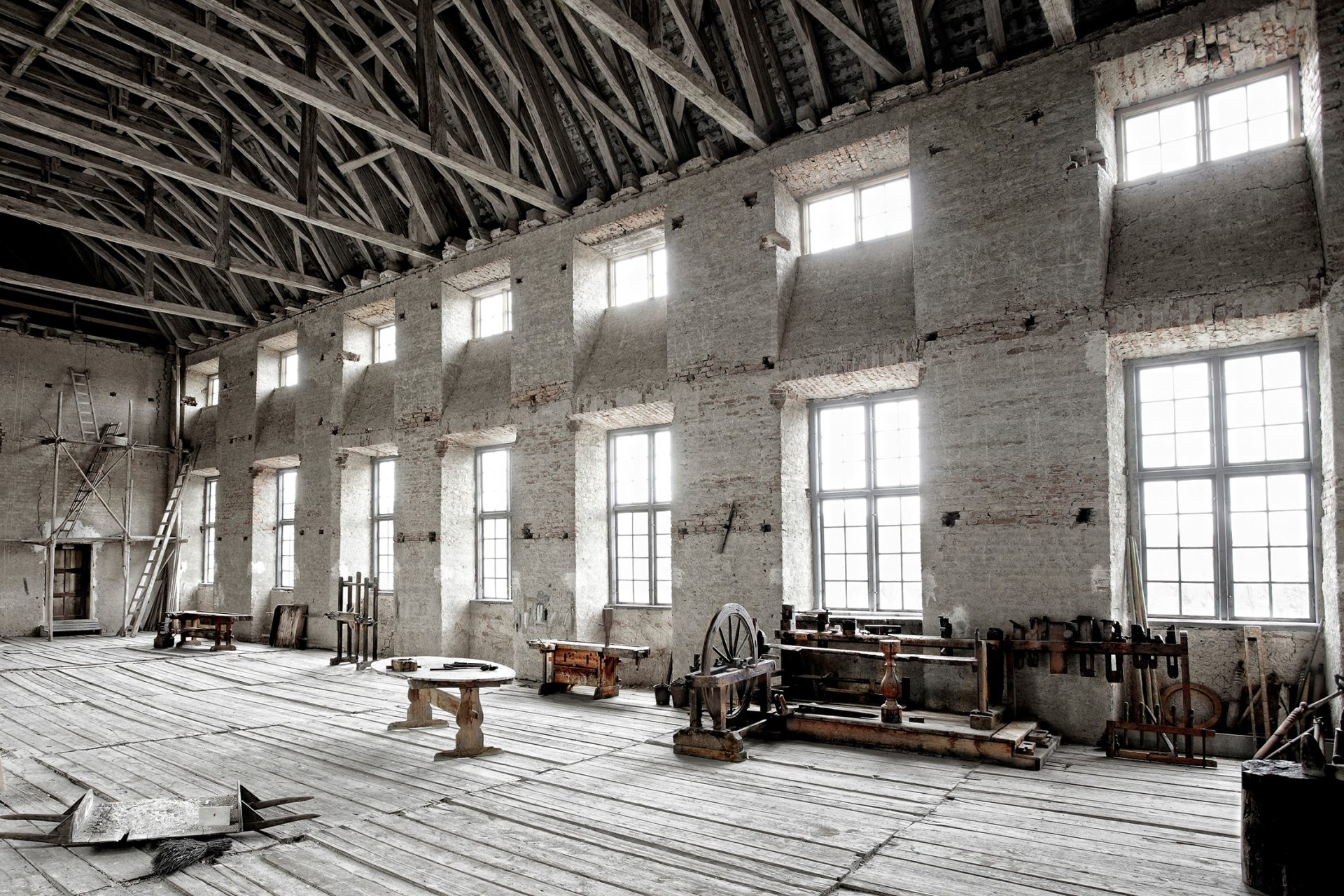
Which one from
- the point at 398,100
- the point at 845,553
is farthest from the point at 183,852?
the point at 398,100

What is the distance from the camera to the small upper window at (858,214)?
920 cm

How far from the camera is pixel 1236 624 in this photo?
7.11m

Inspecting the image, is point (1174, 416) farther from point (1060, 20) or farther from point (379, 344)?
point (379, 344)

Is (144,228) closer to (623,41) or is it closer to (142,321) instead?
(142,321)

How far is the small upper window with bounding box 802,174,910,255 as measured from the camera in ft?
30.2

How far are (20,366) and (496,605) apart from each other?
12.7 metres

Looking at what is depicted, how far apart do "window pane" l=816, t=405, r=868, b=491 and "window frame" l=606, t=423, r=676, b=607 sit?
1.99m

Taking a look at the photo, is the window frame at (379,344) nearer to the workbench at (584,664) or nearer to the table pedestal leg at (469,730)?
the workbench at (584,664)

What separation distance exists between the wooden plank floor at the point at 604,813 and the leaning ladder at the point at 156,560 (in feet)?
33.4

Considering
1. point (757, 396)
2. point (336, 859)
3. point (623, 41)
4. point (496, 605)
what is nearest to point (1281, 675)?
point (757, 396)

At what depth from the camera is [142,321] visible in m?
19.4

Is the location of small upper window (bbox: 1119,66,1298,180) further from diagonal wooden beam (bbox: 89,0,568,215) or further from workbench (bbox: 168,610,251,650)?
workbench (bbox: 168,610,251,650)

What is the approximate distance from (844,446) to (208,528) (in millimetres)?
16150

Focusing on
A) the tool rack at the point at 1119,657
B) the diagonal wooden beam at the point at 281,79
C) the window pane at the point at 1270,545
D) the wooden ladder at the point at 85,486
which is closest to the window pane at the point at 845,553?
the tool rack at the point at 1119,657
